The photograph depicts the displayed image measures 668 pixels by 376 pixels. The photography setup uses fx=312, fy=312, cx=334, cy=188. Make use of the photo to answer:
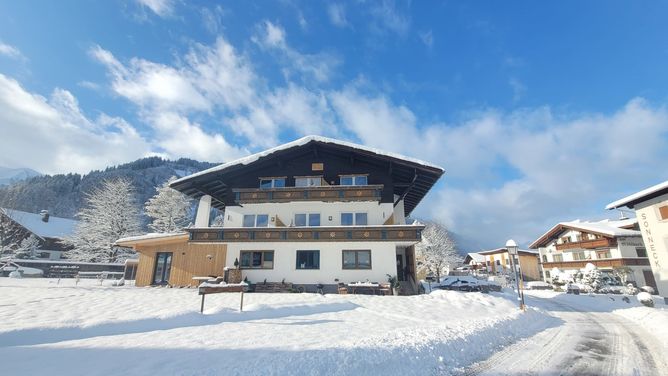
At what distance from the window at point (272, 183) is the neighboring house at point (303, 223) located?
0.08m

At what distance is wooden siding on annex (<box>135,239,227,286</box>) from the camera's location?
76.6ft

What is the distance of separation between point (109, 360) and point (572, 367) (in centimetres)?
975

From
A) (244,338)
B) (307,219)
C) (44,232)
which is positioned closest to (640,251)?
(307,219)

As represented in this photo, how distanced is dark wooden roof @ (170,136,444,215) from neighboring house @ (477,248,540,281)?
Result: 40.1m

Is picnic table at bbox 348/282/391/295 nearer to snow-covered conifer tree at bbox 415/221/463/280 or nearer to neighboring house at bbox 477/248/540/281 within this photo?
snow-covered conifer tree at bbox 415/221/463/280

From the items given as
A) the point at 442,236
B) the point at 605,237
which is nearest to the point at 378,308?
the point at 605,237

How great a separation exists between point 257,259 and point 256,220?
3166mm

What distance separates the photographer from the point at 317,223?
23.9 meters

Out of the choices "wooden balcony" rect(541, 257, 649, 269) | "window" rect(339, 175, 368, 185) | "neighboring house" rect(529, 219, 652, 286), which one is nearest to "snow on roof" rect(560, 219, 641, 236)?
"neighboring house" rect(529, 219, 652, 286)

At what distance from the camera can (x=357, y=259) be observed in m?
22.0

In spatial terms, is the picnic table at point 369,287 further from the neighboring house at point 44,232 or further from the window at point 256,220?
Result: the neighboring house at point 44,232

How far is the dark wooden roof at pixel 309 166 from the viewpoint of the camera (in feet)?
79.3

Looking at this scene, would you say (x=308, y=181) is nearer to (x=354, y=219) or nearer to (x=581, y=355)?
(x=354, y=219)

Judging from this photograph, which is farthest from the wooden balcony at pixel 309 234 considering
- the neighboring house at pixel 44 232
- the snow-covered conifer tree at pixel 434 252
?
the neighboring house at pixel 44 232
